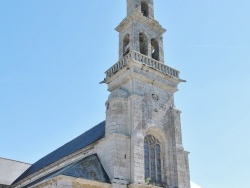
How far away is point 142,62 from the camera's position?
61.8 feet

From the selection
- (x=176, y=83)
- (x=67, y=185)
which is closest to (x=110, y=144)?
(x=67, y=185)

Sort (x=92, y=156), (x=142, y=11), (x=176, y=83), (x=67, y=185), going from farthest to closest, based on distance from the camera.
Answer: (x=142, y=11)
(x=176, y=83)
(x=92, y=156)
(x=67, y=185)

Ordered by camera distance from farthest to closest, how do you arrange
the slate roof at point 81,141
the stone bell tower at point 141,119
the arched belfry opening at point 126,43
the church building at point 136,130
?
the arched belfry opening at point 126,43, the slate roof at point 81,141, the stone bell tower at point 141,119, the church building at point 136,130

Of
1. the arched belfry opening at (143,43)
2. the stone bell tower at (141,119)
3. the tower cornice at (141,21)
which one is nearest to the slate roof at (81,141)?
the stone bell tower at (141,119)

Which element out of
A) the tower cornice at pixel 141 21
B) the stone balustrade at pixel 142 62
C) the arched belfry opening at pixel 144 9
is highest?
the arched belfry opening at pixel 144 9

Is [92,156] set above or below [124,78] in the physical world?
below

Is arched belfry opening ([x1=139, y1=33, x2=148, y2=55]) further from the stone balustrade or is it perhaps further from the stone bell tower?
the stone balustrade

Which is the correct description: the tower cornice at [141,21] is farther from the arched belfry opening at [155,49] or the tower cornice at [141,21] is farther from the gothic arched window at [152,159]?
the gothic arched window at [152,159]

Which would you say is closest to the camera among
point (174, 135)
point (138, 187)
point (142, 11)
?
point (138, 187)

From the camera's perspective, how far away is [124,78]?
61.1 feet

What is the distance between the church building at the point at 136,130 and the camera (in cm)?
1546

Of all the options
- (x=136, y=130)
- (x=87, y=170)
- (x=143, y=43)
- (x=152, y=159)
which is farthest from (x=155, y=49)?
(x=87, y=170)

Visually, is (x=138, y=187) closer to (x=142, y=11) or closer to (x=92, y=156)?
(x=92, y=156)

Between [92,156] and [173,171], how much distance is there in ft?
14.8
